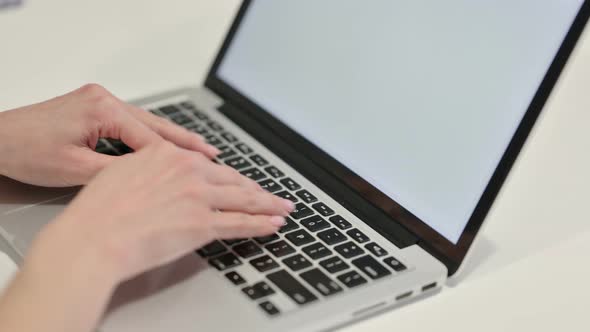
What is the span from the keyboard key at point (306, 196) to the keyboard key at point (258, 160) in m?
0.07

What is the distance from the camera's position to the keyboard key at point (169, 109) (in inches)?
38.4

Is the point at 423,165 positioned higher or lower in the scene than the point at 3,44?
higher

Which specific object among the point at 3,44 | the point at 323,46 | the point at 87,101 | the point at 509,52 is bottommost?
the point at 3,44

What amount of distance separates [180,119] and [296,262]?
327 mm

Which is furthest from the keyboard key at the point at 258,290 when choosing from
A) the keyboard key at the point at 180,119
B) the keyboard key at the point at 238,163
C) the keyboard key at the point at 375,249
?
the keyboard key at the point at 180,119

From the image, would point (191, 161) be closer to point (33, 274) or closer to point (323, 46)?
point (33, 274)

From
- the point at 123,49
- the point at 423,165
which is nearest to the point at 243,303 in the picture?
the point at 423,165

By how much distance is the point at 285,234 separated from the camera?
0.74 m

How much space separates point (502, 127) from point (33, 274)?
0.42 meters

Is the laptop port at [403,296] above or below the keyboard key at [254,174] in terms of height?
above

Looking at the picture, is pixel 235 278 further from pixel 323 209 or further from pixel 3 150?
pixel 3 150

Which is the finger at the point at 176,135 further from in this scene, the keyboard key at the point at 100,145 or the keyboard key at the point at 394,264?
the keyboard key at the point at 394,264

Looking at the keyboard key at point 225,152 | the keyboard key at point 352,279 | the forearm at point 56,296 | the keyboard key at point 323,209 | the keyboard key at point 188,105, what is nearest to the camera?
the forearm at point 56,296

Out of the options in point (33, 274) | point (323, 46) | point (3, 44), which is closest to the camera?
point (33, 274)
